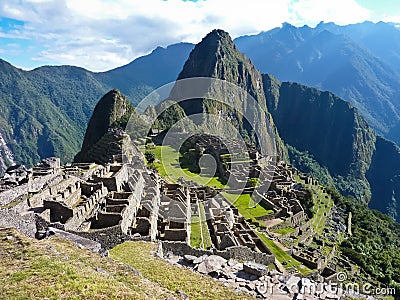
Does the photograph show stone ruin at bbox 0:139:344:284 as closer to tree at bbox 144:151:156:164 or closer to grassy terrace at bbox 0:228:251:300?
grassy terrace at bbox 0:228:251:300

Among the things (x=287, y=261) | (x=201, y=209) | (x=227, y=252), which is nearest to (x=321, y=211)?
(x=287, y=261)

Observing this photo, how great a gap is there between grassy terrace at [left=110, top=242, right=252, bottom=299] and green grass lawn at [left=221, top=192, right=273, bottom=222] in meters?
26.7

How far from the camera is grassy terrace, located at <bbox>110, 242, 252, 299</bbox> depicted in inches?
468

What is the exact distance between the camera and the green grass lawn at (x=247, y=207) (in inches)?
1671

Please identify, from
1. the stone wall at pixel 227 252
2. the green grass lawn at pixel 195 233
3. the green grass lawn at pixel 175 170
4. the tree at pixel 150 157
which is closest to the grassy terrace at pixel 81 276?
the stone wall at pixel 227 252

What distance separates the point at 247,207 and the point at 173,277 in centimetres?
3304

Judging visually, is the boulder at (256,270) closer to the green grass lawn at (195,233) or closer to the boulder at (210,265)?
the boulder at (210,265)

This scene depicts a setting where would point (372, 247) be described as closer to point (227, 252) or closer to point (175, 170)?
point (175, 170)

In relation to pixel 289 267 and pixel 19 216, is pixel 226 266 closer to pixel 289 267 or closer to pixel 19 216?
pixel 19 216

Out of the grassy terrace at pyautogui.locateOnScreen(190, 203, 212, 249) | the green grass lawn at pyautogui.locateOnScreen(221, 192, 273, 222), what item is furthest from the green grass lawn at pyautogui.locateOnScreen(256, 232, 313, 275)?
the green grass lawn at pyautogui.locateOnScreen(221, 192, 273, 222)

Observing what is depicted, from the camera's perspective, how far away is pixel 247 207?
45.1 m

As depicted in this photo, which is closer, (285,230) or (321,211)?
(285,230)

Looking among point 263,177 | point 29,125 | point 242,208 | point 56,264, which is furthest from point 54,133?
point 56,264

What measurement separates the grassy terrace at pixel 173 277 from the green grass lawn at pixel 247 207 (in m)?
26.7
